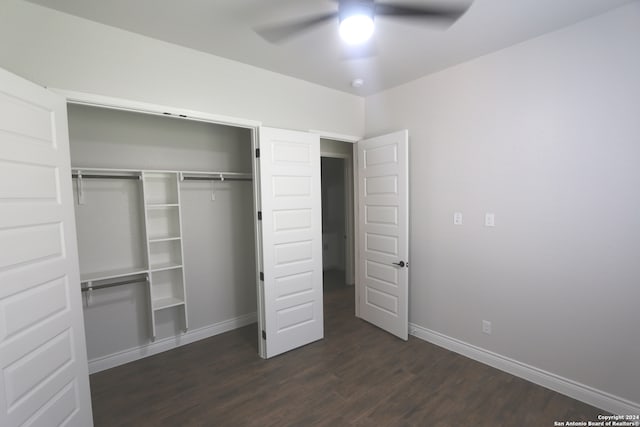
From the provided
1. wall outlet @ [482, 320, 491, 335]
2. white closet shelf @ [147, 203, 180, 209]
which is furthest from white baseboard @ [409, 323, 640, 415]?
white closet shelf @ [147, 203, 180, 209]

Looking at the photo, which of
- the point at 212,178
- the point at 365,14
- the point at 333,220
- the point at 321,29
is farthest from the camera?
the point at 333,220

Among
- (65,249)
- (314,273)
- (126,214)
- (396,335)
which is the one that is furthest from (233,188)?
(396,335)

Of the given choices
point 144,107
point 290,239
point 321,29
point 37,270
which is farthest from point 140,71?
point 290,239

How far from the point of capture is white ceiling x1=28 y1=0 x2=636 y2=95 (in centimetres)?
187

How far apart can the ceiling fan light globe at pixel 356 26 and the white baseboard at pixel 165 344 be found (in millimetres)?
3330

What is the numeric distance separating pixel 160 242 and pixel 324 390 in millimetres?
2234

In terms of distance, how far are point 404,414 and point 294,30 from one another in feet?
9.07

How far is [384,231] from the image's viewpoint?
130 inches

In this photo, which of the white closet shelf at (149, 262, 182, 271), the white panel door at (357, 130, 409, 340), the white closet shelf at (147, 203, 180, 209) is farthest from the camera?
the white panel door at (357, 130, 409, 340)

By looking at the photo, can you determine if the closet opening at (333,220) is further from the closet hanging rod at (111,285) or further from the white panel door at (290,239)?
the closet hanging rod at (111,285)

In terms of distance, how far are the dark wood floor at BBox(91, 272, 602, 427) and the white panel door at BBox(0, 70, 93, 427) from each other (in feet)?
1.96

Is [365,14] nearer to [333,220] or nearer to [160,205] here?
[160,205]

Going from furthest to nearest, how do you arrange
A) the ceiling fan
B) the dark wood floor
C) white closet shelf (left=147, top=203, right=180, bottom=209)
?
white closet shelf (left=147, top=203, right=180, bottom=209) < the dark wood floor < the ceiling fan

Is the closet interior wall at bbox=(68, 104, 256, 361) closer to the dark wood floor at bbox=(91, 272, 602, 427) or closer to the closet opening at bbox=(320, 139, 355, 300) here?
the dark wood floor at bbox=(91, 272, 602, 427)
